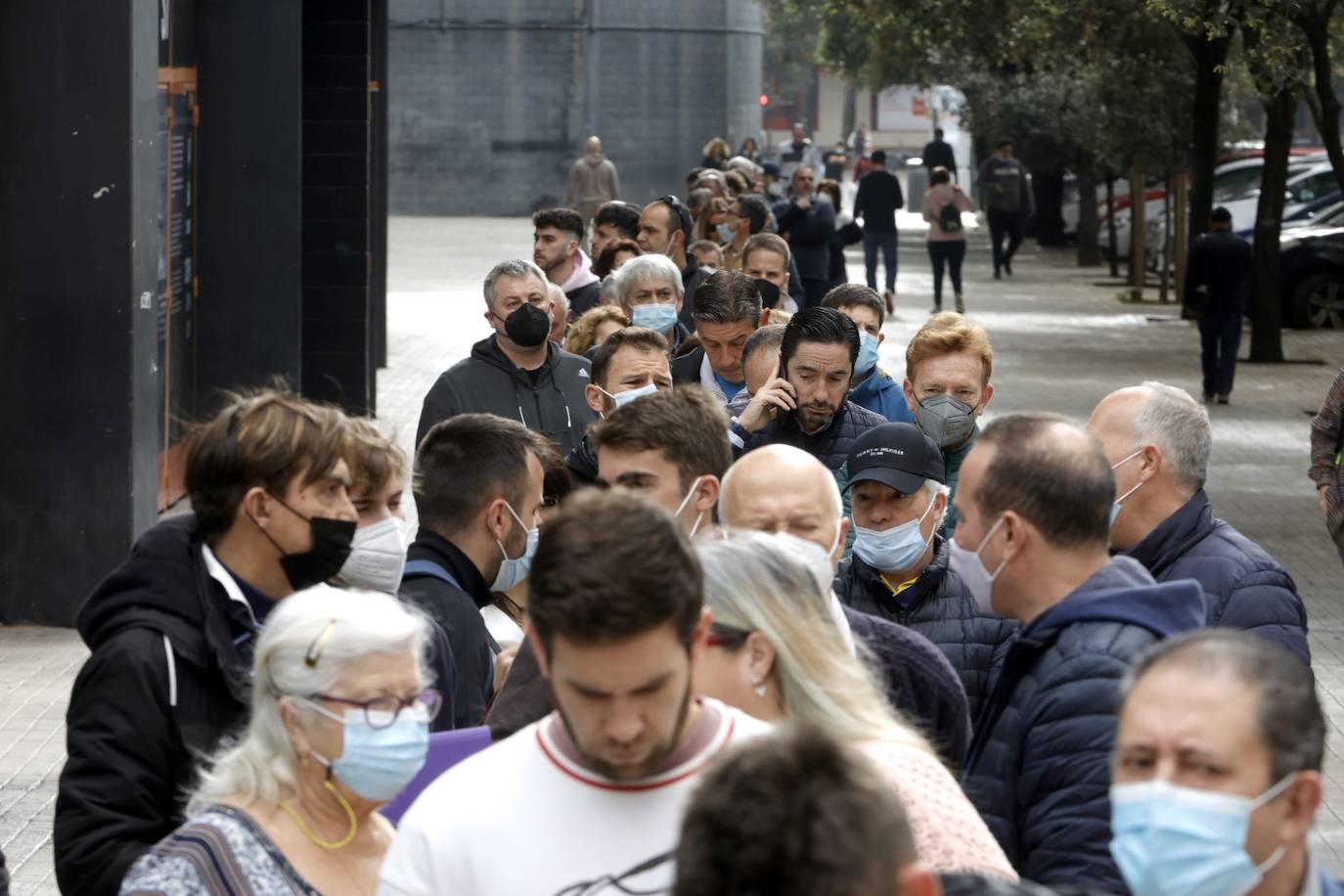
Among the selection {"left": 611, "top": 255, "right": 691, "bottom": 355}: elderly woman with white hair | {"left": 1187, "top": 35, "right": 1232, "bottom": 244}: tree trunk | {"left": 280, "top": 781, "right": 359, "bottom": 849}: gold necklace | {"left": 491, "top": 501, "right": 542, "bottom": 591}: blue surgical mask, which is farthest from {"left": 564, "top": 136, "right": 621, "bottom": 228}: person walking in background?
{"left": 280, "top": 781, "right": 359, "bottom": 849}: gold necklace

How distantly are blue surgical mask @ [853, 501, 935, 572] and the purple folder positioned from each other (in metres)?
1.73

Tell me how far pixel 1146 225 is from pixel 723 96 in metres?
12.1

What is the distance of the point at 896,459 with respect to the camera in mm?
5848

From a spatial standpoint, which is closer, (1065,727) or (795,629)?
(795,629)

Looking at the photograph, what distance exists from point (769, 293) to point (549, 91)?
34.2 metres

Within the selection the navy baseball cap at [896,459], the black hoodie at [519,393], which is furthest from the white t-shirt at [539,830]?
the black hoodie at [519,393]

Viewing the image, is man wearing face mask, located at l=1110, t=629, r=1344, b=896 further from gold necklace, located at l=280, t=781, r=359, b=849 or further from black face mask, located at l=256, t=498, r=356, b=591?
black face mask, located at l=256, t=498, r=356, b=591

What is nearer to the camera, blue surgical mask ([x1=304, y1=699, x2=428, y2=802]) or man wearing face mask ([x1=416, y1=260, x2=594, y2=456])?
blue surgical mask ([x1=304, y1=699, x2=428, y2=802])

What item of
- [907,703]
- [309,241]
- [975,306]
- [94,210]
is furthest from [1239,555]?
[975,306]

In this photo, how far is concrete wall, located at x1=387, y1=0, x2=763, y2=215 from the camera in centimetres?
4434

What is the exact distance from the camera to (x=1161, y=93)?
30.7 m

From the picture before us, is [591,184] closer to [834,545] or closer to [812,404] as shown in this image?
[812,404]

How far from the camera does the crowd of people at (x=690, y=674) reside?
3.05 meters

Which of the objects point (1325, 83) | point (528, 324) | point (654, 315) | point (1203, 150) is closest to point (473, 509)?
point (528, 324)
